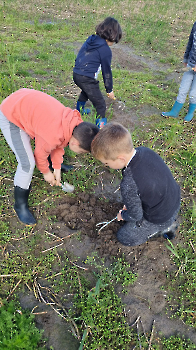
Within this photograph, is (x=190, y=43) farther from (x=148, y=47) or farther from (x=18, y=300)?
(x=18, y=300)

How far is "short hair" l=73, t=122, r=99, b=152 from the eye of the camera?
210 cm

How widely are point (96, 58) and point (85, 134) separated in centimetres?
166

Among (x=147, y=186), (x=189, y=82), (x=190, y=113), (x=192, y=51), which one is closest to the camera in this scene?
(x=147, y=186)

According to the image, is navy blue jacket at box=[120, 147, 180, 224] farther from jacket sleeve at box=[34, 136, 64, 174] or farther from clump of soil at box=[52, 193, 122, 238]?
jacket sleeve at box=[34, 136, 64, 174]

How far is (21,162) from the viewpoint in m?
2.35

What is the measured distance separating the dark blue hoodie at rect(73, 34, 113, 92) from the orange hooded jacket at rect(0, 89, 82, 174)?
1.30m

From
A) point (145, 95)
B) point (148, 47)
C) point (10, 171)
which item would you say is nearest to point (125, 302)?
point (10, 171)

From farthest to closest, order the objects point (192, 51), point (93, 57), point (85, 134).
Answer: point (192, 51) < point (93, 57) < point (85, 134)

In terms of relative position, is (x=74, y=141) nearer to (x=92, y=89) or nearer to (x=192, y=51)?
(x=92, y=89)

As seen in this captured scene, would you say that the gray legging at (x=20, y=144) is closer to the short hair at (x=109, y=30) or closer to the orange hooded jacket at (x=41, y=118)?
the orange hooded jacket at (x=41, y=118)

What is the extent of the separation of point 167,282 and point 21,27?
23.0ft

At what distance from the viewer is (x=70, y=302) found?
2105 mm

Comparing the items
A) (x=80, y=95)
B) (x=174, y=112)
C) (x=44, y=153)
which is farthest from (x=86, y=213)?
(x=174, y=112)

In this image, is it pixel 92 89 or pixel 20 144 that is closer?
pixel 20 144
